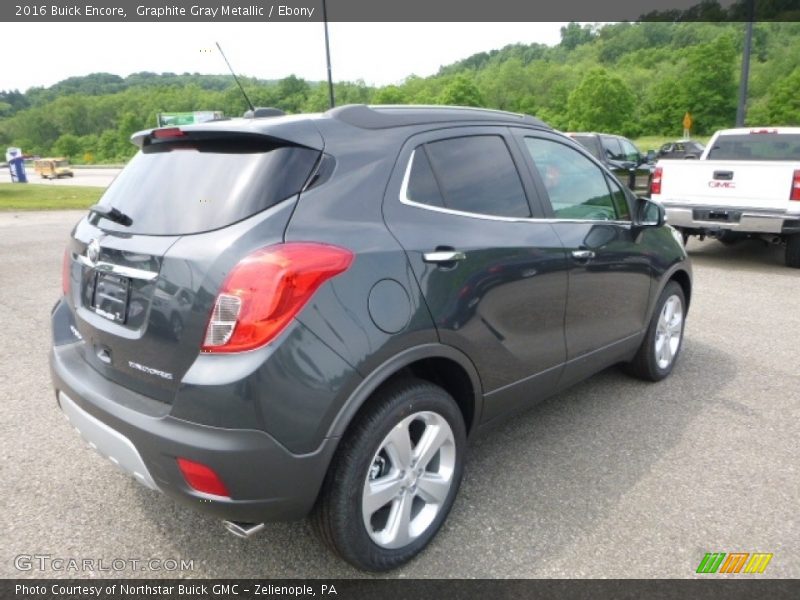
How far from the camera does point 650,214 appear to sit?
12.5 ft

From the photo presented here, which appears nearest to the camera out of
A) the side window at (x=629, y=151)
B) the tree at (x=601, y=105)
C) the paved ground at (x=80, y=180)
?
the side window at (x=629, y=151)

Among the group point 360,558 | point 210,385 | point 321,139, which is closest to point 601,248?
point 321,139

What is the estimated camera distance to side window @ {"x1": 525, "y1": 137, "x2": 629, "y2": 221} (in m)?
3.18

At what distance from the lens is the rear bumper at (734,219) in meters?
7.45

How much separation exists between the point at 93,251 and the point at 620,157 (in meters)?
15.1

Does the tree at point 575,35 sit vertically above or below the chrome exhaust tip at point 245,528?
above

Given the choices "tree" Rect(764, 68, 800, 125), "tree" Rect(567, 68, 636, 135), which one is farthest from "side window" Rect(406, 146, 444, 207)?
"tree" Rect(567, 68, 636, 135)

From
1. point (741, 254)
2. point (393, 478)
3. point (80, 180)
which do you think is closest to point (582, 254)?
point (393, 478)

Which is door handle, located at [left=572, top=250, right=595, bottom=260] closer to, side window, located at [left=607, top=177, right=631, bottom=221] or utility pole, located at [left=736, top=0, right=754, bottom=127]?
side window, located at [left=607, top=177, right=631, bottom=221]

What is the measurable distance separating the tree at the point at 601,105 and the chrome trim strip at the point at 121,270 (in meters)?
49.3

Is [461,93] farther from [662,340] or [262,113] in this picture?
[262,113]

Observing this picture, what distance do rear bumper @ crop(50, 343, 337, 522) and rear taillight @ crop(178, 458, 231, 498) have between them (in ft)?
0.06

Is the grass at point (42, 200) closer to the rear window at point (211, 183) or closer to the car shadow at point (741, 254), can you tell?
the car shadow at point (741, 254)

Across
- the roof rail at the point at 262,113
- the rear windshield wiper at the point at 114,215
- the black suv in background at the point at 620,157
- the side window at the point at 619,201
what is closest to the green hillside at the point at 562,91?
the black suv in background at the point at 620,157
